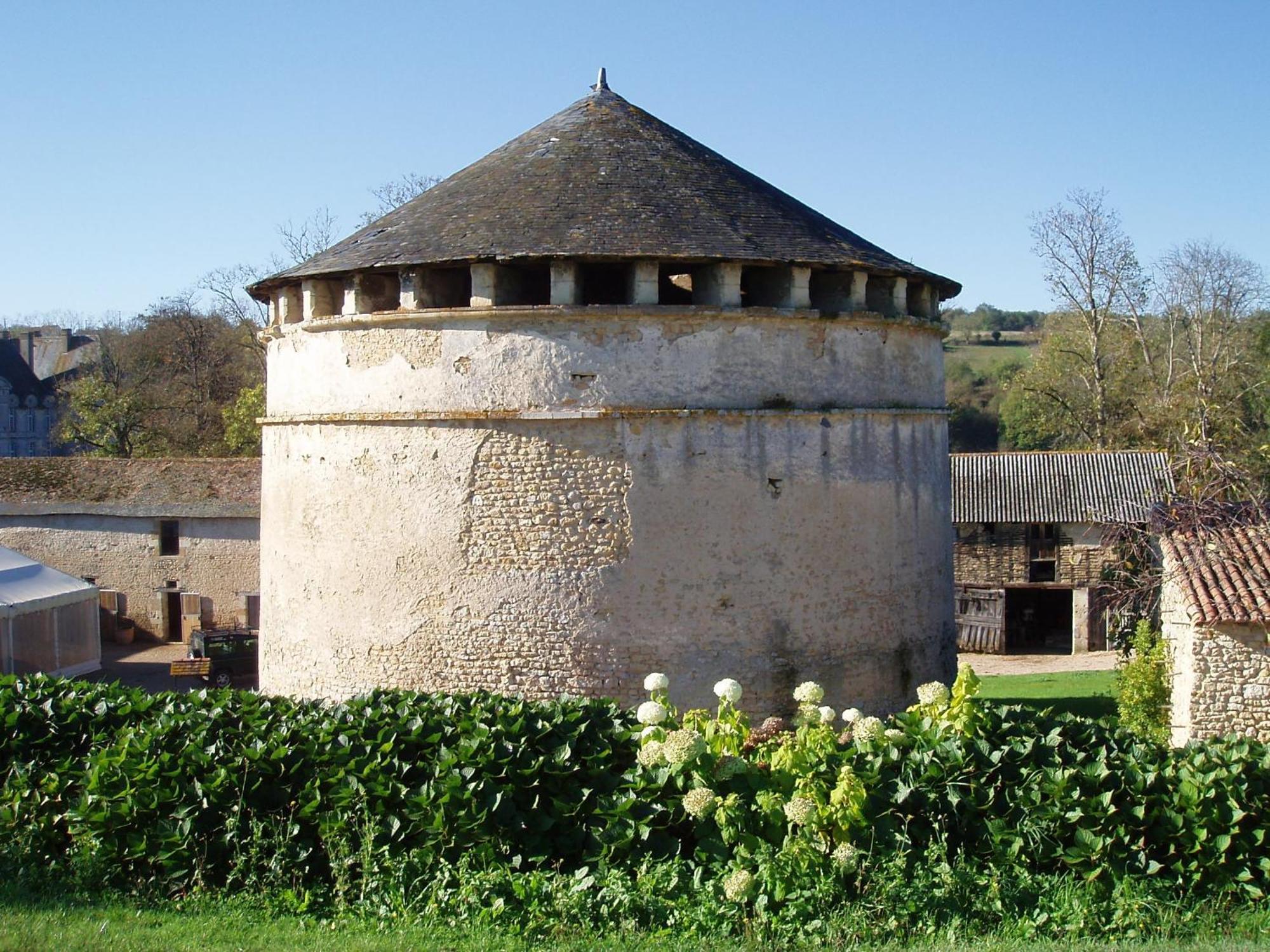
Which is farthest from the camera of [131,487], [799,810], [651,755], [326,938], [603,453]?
[131,487]

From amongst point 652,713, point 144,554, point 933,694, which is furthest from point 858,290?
point 144,554

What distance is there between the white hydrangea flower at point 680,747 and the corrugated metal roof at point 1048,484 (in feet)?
67.4

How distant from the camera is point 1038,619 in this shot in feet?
93.0

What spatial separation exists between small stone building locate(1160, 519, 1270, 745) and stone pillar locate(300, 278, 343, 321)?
360 inches

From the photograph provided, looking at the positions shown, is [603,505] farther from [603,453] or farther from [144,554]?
[144,554]

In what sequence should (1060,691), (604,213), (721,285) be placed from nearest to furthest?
1. (721,285)
2. (604,213)
3. (1060,691)

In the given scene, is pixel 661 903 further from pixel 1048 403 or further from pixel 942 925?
pixel 1048 403

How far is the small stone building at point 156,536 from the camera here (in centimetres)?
2578

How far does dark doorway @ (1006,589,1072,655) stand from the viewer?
2780 centimetres

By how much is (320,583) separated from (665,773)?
5807 millimetres

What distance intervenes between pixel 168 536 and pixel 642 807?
21339 millimetres

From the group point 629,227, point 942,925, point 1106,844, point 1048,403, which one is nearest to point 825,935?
point 942,925

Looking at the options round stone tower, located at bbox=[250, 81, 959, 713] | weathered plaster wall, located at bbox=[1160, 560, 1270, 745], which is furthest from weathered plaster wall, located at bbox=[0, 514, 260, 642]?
weathered plaster wall, located at bbox=[1160, 560, 1270, 745]

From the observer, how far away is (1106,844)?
7.45 meters
